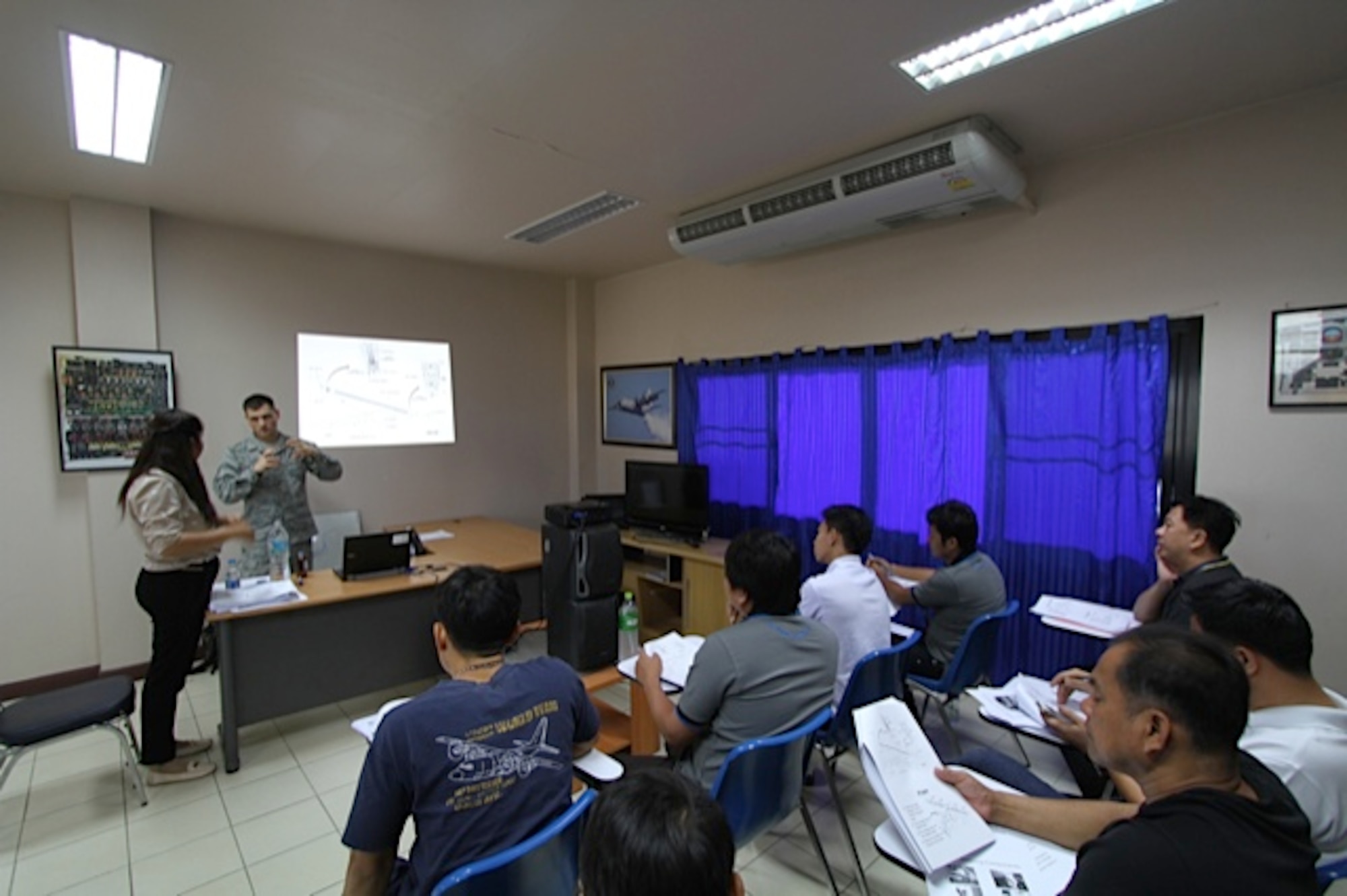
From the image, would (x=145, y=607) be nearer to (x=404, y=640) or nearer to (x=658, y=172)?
(x=404, y=640)

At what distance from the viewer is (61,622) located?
3541 mm

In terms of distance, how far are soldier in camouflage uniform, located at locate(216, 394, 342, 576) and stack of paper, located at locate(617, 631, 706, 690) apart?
2471mm

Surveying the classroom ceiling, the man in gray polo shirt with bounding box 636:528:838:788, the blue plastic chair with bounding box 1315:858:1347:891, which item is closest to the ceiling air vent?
the classroom ceiling

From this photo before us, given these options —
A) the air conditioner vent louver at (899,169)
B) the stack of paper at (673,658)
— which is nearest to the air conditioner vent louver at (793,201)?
the air conditioner vent louver at (899,169)

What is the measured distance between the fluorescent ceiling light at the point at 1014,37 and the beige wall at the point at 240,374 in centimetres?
383

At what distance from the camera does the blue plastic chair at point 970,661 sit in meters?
2.44

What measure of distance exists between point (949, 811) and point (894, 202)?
2.62 meters

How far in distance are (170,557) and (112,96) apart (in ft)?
6.12

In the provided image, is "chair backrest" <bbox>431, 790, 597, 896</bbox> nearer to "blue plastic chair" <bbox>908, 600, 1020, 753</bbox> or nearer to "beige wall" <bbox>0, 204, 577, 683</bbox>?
"blue plastic chair" <bbox>908, 600, 1020, 753</bbox>

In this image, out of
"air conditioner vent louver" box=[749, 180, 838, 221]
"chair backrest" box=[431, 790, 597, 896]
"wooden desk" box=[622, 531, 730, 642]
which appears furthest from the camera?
"wooden desk" box=[622, 531, 730, 642]

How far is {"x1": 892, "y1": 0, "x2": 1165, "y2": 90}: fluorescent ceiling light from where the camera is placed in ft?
6.20

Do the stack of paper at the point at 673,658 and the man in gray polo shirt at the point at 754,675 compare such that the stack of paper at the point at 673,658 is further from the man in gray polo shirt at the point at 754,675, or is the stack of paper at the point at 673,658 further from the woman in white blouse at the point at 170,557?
the woman in white blouse at the point at 170,557

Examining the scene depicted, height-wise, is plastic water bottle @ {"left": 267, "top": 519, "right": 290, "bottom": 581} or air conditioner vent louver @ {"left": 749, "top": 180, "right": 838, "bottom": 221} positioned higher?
air conditioner vent louver @ {"left": 749, "top": 180, "right": 838, "bottom": 221}

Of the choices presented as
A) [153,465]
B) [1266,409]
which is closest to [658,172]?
[153,465]
